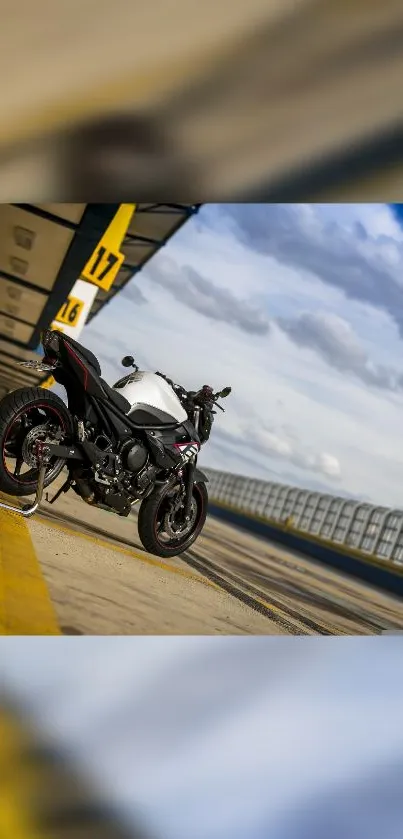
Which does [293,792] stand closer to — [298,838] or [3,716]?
[298,838]

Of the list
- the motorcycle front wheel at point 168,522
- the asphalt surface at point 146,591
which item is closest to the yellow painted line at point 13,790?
the asphalt surface at point 146,591

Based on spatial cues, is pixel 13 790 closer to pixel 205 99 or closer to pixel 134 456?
pixel 134 456

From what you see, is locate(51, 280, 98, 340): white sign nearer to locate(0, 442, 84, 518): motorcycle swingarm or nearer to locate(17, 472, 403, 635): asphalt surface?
locate(17, 472, 403, 635): asphalt surface

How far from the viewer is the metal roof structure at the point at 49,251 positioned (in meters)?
6.82

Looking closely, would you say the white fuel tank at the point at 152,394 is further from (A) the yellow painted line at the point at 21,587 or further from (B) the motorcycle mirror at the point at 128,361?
(A) the yellow painted line at the point at 21,587

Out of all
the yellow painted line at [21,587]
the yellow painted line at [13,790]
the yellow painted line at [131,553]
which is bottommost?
the yellow painted line at [13,790]

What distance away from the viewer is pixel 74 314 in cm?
605

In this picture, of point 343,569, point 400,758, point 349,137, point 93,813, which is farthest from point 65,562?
point 343,569

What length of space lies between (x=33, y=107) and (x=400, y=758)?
3.11 metres

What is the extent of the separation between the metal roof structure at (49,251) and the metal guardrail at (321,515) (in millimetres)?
3117

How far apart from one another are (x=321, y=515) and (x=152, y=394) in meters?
10.5

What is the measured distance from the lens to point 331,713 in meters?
3.07

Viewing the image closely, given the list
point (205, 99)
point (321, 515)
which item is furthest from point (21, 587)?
point (321, 515)

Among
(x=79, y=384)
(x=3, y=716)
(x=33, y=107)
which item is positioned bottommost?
(x=3, y=716)
